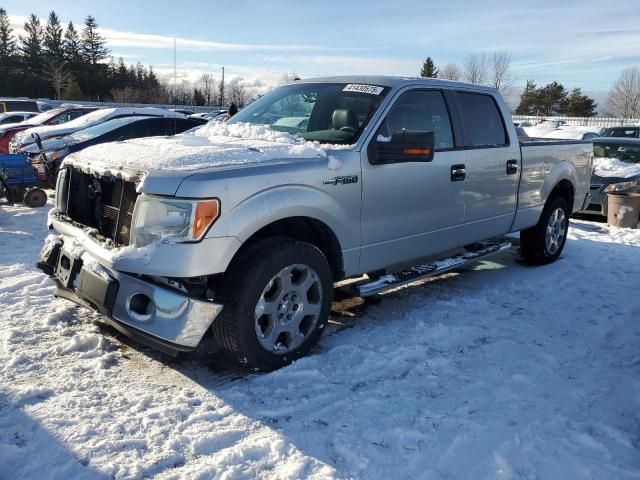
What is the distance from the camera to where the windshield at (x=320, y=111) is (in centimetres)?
429

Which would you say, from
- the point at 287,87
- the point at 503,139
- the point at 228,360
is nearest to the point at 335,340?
the point at 228,360

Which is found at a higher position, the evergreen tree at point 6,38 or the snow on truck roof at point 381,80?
the evergreen tree at point 6,38

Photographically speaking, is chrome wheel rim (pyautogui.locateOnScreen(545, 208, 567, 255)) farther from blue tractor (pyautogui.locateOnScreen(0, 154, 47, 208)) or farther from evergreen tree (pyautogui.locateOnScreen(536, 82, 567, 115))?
evergreen tree (pyautogui.locateOnScreen(536, 82, 567, 115))

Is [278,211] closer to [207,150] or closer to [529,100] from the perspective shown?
[207,150]

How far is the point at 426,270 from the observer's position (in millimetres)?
4840

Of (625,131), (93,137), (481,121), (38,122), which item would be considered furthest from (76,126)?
(625,131)

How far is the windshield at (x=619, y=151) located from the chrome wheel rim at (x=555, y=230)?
5.51 metres

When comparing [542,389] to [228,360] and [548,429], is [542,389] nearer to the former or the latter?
[548,429]

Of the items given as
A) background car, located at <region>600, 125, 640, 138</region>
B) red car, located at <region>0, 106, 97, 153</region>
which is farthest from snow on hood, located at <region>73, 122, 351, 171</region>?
background car, located at <region>600, 125, 640, 138</region>

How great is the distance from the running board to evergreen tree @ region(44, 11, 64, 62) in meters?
80.8

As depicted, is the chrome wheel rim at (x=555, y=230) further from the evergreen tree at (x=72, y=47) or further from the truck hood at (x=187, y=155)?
the evergreen tree at (x=72, y=47)

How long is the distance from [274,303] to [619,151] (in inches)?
413

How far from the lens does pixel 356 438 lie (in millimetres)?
2951

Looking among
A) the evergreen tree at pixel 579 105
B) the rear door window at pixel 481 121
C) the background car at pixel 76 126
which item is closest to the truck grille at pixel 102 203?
the rear door window at pixel 481 121
